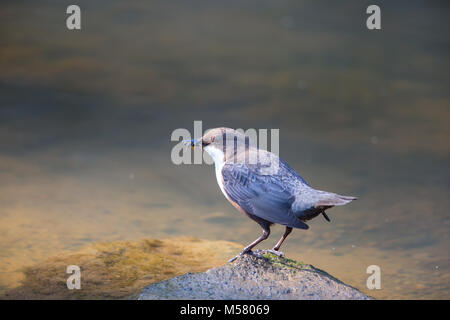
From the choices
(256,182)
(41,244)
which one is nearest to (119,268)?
(41,244)

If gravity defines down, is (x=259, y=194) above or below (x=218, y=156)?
below

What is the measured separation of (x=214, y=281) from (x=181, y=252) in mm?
1550

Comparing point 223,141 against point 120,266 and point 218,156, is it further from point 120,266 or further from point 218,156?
point 120,266

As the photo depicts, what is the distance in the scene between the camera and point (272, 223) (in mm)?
4598

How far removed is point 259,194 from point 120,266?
62.5 inches

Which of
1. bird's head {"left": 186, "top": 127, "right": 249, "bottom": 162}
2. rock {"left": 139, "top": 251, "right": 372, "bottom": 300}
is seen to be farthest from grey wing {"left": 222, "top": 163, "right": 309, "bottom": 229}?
rock {"left": 139, "top": 251, "right": 372, "bottom": 300}

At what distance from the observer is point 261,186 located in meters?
4.67

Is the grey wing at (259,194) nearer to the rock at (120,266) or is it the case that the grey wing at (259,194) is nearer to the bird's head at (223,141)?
the bird's head at (223,141)

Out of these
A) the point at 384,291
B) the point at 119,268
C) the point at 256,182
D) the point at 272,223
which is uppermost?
the point at 256,182

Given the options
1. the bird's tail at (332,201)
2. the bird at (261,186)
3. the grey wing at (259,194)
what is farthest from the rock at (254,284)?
the bird's tail at (332,201)

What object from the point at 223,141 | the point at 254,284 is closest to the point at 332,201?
the point at 254,284

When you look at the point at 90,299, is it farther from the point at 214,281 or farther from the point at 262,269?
the point at 262,269

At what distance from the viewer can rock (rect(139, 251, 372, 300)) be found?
14.2 ft

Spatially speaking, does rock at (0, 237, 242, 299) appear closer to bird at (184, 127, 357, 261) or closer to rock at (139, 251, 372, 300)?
rock at (139, 251, 372, 300)
